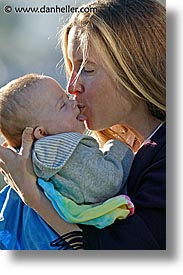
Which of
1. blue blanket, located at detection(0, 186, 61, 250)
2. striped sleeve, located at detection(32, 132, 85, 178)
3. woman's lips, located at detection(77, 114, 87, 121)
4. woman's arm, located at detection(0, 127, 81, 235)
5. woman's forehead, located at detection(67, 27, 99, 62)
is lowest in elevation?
blue blanket, located at detection(0, 186, 61, 250)

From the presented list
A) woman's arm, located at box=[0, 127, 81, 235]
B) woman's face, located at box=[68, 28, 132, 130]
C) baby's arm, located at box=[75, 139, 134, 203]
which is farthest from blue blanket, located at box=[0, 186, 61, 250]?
woman's face, located at box=[68, 28, 132, 130]

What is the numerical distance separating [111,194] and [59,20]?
0.44m

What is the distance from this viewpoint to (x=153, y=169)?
1467 mm

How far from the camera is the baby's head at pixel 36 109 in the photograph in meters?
1.42

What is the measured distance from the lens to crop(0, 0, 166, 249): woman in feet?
4.75

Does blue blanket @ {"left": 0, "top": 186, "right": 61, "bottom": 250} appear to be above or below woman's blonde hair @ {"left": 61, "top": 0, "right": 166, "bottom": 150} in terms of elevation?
below

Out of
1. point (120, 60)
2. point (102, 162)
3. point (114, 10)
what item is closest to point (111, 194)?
point (102, 162)

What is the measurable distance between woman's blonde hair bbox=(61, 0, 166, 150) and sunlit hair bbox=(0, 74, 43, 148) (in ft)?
0.56

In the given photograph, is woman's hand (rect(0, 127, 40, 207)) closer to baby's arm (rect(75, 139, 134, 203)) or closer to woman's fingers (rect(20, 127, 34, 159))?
woman's fingers (rect(20, 127, 34, 159))

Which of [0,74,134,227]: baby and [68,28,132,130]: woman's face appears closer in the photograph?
[0,74,134,227]: baby

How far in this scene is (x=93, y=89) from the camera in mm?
1530

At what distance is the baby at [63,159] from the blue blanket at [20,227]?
0.06 m
